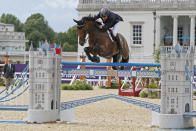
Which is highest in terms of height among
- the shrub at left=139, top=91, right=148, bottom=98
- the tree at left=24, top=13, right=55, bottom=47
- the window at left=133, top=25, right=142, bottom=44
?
the tree at left=24, top=13, right=55, bottom=47

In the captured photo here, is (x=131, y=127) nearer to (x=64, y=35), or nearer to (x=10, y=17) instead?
(x=64, y=35)

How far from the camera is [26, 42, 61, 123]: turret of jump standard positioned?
11594mm

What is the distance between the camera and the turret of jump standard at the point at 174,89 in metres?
11.0

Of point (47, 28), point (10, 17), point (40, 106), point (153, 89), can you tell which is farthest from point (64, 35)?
point (40, 106)

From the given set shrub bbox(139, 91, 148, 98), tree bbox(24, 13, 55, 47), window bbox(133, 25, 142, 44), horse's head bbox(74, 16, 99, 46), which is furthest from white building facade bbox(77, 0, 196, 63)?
tree bbox(24, 13, 55, 47)

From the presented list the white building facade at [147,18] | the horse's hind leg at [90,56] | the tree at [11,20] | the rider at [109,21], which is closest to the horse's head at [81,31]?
the horse's hind leg at [90,56]

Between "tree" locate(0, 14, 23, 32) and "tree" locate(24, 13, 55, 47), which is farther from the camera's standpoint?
"tree" locate(0, 14, 23, 32)

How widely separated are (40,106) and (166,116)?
3.05m

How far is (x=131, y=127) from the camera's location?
11.2 meters

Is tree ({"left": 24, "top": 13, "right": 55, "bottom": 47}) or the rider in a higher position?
tree ({"left": 24, "top": 13, "right": 55, "bottom": 47})

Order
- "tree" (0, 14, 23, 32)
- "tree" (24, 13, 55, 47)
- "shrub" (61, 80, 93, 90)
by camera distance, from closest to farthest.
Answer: "shrub" (61, 80, 93, 90) → "tree" (24, 13, 55, 47) → "tree" (0, 14, 23, 32)

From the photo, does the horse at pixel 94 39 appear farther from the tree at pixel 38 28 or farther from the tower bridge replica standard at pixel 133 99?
the tree at pixel 38 28

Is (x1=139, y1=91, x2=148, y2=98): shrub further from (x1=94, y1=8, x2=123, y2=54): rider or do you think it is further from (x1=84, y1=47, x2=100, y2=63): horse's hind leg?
(x1=84, y1=47, x2=100, y2=63): horse's hind leg

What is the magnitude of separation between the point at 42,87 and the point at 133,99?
7.30 ft
